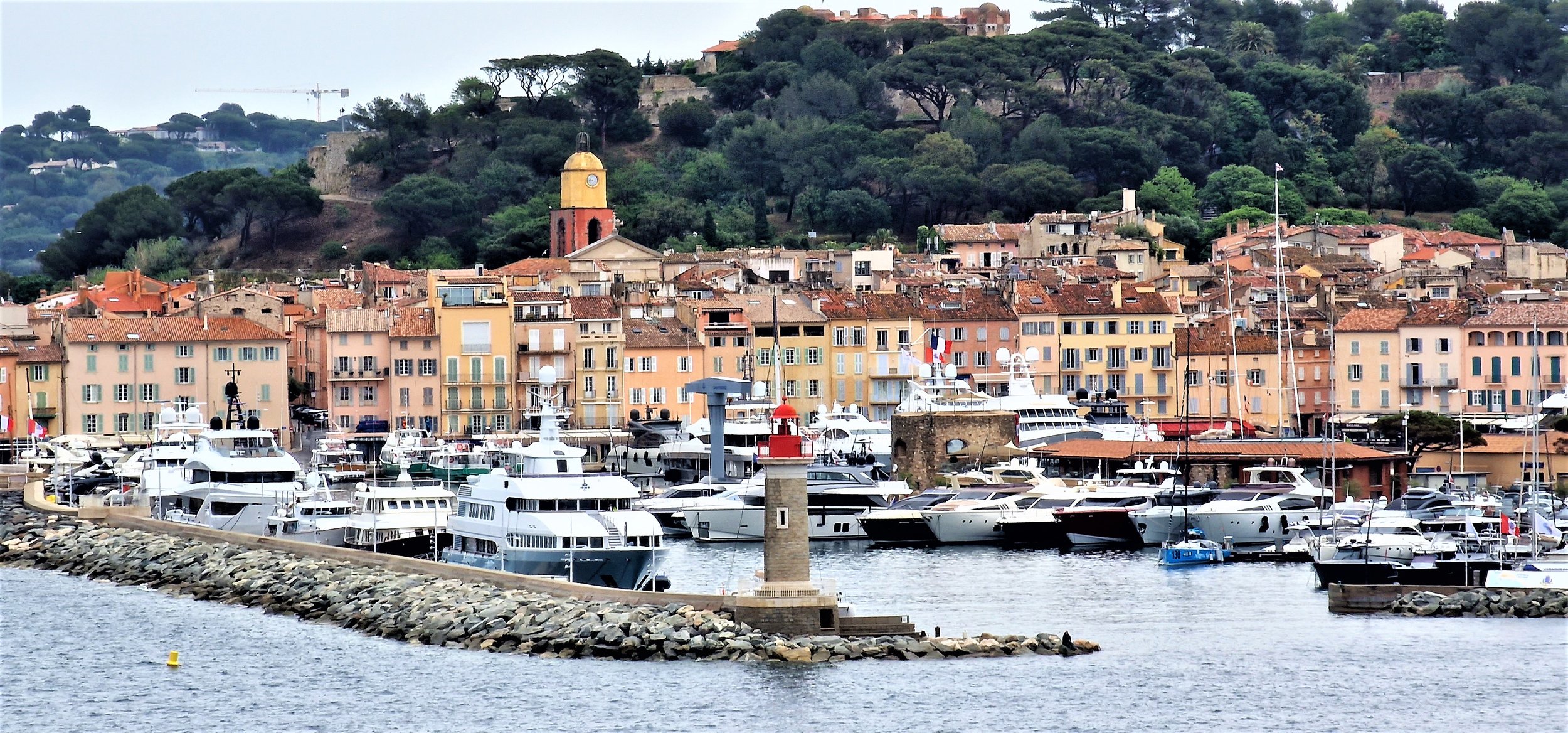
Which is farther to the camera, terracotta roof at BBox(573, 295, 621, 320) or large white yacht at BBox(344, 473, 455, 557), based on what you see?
terracotta roof at BBox(573, 295, 621, 320)

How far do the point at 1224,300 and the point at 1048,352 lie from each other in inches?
321

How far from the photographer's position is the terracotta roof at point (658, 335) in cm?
7125

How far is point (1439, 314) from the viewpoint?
70500 millimetres

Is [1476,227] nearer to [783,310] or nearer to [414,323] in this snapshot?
[783,310]

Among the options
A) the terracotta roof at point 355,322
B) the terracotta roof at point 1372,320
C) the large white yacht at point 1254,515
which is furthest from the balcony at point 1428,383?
the terracotta roof at point 355,322

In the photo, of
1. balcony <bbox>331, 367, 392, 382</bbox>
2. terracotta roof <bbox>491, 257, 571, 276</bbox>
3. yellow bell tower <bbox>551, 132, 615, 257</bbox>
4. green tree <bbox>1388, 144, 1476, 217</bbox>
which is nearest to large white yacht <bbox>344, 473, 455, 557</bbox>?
balcony <bbox>331, 367, 392, 382</bbox>

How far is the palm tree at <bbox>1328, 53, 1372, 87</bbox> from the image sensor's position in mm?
128625

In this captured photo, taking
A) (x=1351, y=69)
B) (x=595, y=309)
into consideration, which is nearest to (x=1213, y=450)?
(x=595, y=309)

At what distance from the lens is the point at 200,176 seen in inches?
4254

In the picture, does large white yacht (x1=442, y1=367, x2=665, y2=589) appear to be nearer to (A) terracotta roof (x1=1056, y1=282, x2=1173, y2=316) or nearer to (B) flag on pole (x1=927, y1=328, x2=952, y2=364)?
(B) flag on pole (x1=927, y1=328, x2=952, y2=364)

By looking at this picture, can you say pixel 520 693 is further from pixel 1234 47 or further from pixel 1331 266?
pixel 1234 47

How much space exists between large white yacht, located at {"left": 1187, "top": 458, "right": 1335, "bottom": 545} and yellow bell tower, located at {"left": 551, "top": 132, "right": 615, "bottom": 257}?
140 feet

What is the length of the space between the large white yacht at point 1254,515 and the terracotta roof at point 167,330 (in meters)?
26.2

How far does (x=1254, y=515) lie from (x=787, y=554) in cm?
1938
